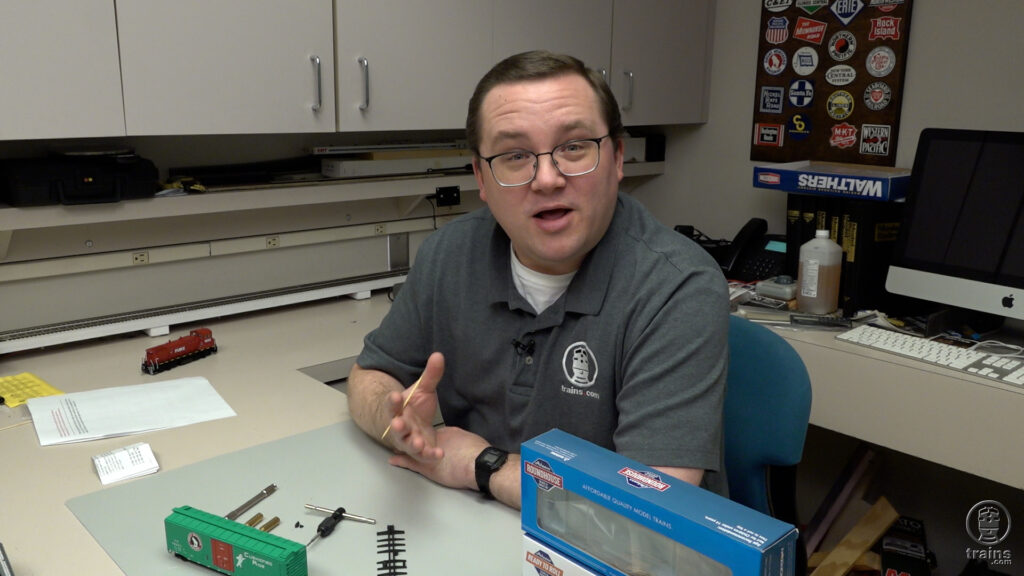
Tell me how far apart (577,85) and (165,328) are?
52.2 inches

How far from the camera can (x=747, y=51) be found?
2.81 m

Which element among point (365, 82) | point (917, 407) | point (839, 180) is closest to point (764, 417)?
point (917, 407)

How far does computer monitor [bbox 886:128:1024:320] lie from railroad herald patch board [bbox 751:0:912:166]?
0.43m

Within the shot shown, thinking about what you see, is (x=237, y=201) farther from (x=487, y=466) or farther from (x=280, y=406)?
(x=487, y=466)

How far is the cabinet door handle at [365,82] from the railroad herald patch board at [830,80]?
1.48 m

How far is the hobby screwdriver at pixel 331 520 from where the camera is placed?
3.51ft

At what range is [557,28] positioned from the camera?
241 cm

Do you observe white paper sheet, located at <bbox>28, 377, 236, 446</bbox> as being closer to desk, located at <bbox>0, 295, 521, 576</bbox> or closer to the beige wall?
desk, located at <bbox>0, 295, 521, 576</bbox>

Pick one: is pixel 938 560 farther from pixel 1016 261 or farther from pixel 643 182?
A: pixel 643 182

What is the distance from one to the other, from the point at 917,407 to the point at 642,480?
4.64ft

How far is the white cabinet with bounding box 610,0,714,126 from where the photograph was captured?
2625 millimetres

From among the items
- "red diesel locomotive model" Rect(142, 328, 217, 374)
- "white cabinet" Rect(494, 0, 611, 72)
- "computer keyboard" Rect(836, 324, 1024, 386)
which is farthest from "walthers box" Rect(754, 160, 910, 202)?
"red diesel locomotive model" Rect(142, 328, 217, 374)

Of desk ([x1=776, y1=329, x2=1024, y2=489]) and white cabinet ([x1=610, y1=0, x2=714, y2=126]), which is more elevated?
white cabinet ([x1=610, y1=0, x2=714, y2=126])

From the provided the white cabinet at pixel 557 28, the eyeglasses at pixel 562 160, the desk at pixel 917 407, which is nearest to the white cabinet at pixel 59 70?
the eyeglasses at pixel 562 160
